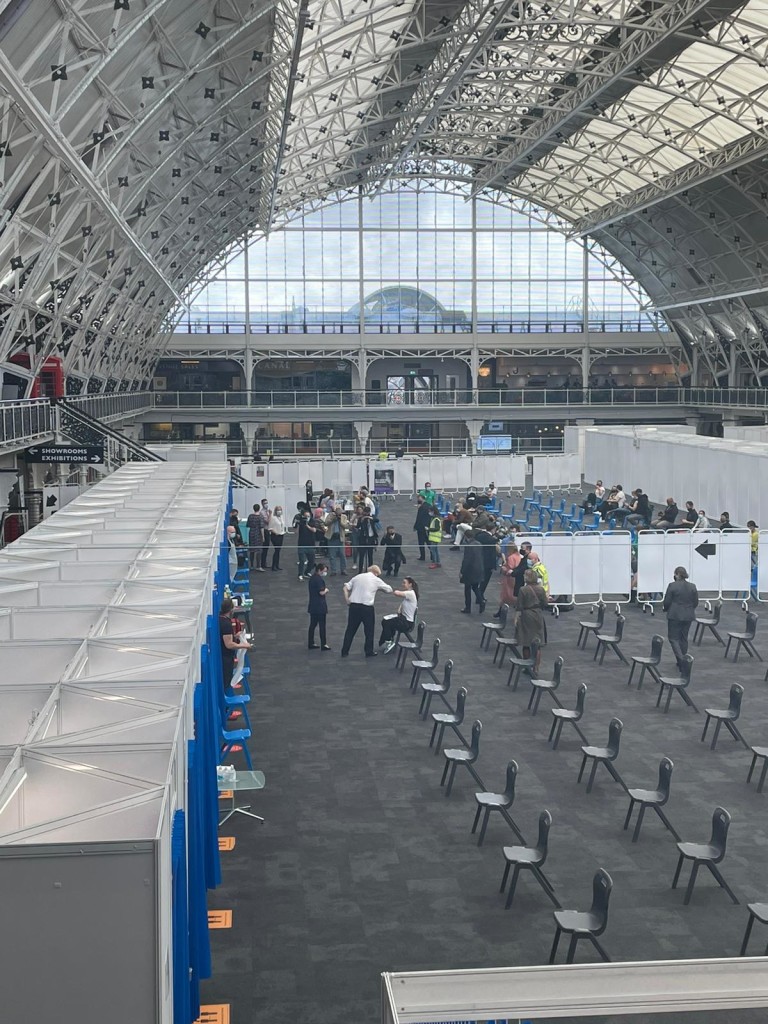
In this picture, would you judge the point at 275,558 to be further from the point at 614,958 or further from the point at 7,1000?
the point at 7,1000

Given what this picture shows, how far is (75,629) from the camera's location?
9.40 m

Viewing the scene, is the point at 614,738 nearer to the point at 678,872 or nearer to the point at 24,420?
the point at 678,872

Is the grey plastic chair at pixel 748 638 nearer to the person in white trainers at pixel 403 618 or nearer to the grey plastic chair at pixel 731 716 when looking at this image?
the grey plastic chair at pixel 731 716

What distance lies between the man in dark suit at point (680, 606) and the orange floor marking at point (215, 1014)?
9886mm

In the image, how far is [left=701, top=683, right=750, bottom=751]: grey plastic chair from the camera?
12695 millimetres

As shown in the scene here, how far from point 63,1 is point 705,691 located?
13.1 metres

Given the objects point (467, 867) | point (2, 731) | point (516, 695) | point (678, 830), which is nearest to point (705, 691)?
point (516, 695)

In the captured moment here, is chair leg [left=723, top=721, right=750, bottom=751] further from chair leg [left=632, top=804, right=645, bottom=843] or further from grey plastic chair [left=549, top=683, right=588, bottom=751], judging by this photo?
chair leg [left=632, top=804, right=645, bottom=843]

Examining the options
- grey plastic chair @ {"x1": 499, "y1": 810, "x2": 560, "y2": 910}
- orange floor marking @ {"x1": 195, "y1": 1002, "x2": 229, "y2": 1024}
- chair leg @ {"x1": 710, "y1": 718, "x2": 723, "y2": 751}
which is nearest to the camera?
orange floor marking @ {"x1": 195, "y1": 1002, "x2": 229, "y2": 1024}

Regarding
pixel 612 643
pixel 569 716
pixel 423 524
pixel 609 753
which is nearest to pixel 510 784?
pixel 609 753

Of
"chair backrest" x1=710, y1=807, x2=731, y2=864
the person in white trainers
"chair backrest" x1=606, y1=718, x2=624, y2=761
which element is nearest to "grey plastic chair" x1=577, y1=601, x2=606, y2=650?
the person in white trainers

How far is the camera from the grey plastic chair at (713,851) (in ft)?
29.3

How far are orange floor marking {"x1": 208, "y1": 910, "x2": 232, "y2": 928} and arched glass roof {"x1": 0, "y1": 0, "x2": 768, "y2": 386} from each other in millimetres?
10391

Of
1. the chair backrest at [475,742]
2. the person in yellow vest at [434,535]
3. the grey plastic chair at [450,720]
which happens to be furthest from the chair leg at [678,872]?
the person in yellow vest at [434,535]
